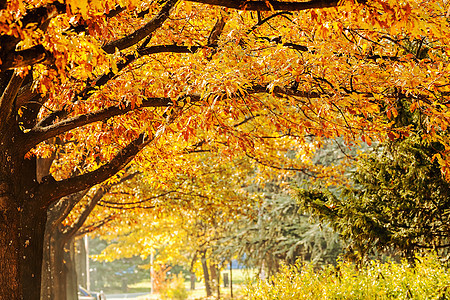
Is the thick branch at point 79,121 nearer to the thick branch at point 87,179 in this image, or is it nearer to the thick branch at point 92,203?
the thick branch at point 87,179

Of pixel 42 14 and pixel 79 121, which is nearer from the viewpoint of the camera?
pixel 42 14

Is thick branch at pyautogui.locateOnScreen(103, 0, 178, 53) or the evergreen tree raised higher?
thick branch at pyautogui.locateOnScreen(103, 0, 178, 53)

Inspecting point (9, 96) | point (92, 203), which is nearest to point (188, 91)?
point (9, 96)

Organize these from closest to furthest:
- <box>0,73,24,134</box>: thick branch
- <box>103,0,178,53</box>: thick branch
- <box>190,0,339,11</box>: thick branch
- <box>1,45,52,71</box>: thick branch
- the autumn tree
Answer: <box>1,45,52,71</box>: thick branch
<box>190,0,339,11</box>: thick branch
<box>0,73,24,134</box>: thick branch
the autumn tree
<box>103,0,178,53</box>: thick branch

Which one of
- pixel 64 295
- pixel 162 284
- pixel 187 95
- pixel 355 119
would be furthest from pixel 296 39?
pixel 162 284

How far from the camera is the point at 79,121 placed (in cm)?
624

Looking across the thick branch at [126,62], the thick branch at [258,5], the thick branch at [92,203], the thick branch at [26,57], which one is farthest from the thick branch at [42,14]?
the thick branch at [92,203]

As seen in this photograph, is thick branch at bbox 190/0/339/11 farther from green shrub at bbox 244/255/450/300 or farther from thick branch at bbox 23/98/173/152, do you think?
green shrub at bbox 244/255/450/300

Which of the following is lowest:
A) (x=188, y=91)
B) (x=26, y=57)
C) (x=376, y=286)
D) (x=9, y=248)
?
(x=376, y=286)

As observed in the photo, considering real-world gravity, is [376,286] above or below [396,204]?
below

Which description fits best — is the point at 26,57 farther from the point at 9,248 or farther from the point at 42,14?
the point at 9,248

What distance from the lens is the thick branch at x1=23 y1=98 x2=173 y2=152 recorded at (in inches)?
245

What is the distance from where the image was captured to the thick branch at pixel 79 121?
20.4ft

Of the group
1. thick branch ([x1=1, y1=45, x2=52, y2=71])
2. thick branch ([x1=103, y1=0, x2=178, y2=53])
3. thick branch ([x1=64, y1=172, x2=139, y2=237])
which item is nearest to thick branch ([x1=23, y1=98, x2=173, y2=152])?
thick branch ([x1=103, y1=0, x2=178, y2=53])
